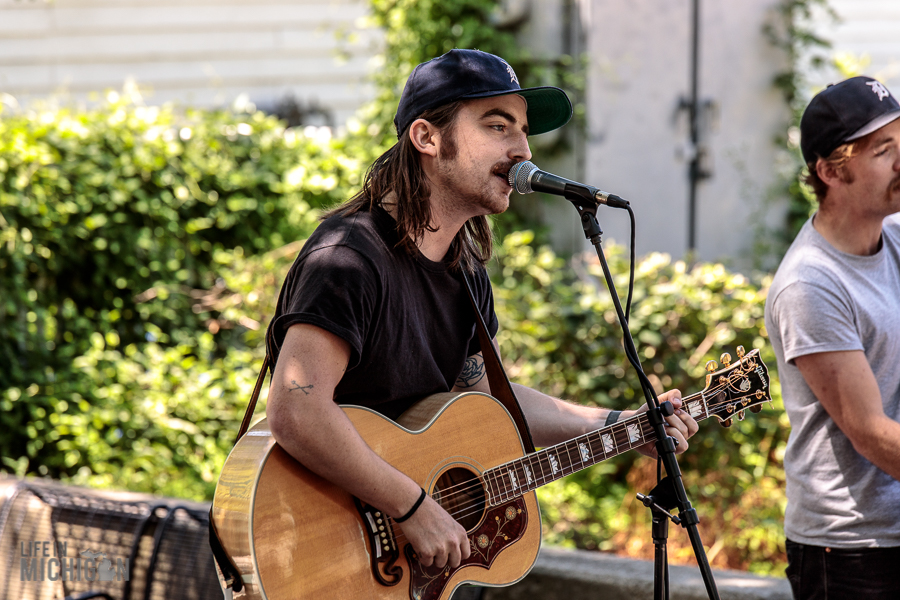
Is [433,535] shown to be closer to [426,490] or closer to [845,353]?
[426,490]

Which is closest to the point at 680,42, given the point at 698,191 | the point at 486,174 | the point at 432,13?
the point at 698,191

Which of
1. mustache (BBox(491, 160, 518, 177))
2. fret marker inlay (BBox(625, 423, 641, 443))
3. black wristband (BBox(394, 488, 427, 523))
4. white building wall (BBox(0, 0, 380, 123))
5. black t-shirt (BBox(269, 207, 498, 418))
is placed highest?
white building wall (BBox(0, 0, 380, 123))

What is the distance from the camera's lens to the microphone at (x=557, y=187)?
2039 millimetres

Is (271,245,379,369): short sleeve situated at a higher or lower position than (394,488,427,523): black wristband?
higher

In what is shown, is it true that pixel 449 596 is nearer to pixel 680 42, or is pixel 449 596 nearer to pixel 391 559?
pixel 391 559

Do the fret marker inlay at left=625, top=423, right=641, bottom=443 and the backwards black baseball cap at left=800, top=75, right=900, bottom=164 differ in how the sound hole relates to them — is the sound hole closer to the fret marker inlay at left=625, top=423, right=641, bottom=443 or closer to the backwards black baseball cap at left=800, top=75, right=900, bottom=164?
the fret marker inlay at left=625, top=423, right=641, bottom=443

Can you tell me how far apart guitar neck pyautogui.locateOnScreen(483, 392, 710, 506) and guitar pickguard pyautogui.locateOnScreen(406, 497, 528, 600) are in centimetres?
5

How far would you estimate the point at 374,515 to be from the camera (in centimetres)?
214

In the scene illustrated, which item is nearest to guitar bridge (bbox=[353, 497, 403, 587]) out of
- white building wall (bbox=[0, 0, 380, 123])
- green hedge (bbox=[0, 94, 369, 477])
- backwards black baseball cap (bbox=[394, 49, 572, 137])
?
backwards black baseball cap (bbox=[394, 49, 572, 137])

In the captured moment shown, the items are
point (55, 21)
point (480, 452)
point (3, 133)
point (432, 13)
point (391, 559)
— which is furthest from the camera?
point (55, 21)

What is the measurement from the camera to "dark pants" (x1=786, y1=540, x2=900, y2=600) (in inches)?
87.3

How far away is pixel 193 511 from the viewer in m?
3.31

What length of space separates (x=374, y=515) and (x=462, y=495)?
0.29m

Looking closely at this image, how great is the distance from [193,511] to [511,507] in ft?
4.95
